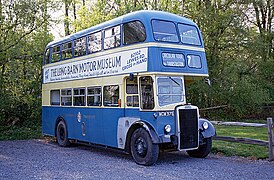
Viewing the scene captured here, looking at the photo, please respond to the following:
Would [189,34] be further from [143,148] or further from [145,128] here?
[143,148]

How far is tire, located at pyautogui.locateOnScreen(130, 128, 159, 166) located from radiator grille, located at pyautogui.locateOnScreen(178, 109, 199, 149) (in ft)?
2.85

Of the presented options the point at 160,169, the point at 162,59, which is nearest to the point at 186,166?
the point at 160,169

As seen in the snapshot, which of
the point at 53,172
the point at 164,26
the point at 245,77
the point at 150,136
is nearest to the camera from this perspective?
the point at 53,172

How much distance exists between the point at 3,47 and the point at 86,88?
235 inches

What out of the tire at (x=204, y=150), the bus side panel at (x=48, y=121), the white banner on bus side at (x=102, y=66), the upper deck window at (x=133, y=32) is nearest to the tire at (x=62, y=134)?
the bus side panel at (x=48, y=121)

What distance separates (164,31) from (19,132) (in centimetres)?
1035

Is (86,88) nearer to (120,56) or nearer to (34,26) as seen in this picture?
(120,56)

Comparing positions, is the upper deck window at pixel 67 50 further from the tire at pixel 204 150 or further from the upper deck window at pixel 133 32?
the tire at pixel 204 150

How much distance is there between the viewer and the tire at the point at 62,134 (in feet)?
43.6

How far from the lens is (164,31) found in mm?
9609

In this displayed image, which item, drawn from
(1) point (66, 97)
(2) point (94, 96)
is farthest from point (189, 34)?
(1) point (66, 97)

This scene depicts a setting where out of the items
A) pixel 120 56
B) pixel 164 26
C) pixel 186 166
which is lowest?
pixel 186 166

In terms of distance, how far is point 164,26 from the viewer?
969cm

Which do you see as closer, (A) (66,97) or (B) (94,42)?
(B) (94,42)
